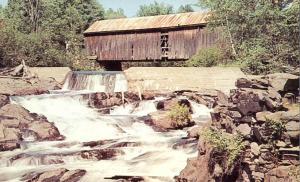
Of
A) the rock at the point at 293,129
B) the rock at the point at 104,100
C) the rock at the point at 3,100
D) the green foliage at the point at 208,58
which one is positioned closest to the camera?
the rock at the point at 293,129

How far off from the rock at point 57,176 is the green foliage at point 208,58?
1873 cm

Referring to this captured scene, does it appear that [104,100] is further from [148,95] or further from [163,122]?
[163,122]

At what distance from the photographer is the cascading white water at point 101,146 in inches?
503

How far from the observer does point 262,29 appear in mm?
23109

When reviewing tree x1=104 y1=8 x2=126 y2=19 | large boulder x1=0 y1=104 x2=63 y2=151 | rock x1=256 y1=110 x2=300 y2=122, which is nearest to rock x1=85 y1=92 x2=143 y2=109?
large boulder x1=0 y1=104 x2=63 y2=151

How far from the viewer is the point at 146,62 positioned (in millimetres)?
41812

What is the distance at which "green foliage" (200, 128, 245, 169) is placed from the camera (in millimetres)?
9836

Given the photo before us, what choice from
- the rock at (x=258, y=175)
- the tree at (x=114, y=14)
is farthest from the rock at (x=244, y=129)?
the tree at (x=114, y=14)

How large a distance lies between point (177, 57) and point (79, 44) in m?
12.3

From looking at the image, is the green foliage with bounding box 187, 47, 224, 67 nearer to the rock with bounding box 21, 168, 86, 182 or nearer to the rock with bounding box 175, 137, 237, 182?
the rock with bounding box 175, 137, 237, 182

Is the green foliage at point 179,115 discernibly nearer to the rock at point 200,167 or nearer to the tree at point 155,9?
the rock at point 200,167

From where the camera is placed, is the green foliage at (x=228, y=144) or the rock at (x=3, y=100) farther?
the rock at (x=3, y=100)

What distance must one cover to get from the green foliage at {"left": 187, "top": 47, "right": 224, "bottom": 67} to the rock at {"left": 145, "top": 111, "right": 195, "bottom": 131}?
34.7 ft

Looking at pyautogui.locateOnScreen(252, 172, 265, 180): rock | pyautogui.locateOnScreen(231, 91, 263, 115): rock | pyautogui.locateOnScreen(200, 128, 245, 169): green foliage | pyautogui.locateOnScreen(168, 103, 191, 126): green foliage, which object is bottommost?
pyautogui.locateOnScreen(168, 103, 191, 126): green foliage
